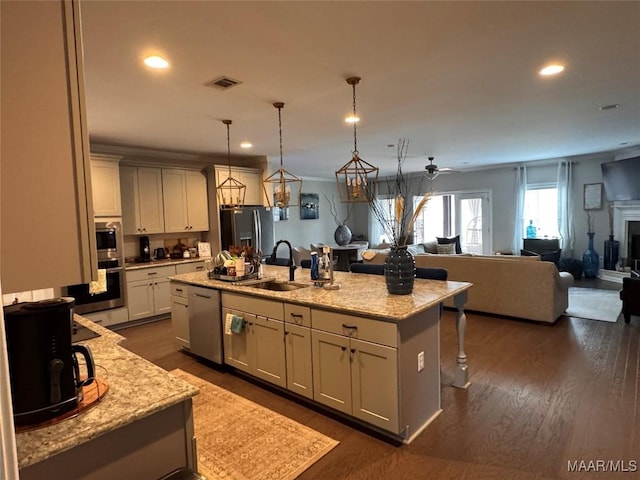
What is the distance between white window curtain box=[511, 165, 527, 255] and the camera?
27.3 feet

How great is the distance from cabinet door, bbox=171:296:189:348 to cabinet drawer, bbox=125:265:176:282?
1.33m

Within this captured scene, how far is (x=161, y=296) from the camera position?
18.2ft

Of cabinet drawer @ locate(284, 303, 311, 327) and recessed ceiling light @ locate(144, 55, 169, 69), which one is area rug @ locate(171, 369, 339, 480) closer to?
cabinet drawer @ locate(284, 303, 311, 327)

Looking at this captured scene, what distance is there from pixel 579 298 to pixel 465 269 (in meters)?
2.27

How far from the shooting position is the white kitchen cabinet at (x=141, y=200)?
538cm

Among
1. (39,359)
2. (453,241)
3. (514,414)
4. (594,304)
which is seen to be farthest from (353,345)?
(453,241)

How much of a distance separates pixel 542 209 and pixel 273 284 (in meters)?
7.11

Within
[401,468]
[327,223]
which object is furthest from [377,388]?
[327,223]

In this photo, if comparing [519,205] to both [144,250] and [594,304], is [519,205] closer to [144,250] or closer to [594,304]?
[594,304]

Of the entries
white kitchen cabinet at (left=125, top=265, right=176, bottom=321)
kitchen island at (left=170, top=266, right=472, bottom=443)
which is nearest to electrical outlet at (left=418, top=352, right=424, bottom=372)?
kitchen island at (left=170, top=266, right=472, bottom=443)

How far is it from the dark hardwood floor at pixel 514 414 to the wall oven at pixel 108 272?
38.9 inches

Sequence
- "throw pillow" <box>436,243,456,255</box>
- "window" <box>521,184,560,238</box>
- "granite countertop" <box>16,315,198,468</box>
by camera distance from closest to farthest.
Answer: "granite countertop" <box>16,315,198,468</box> < "window" <box>521,184,560,238</box> < "throw pillow" <box>436,243,456,255</box>

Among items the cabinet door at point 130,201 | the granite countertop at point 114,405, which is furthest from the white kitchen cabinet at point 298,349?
the cabinet door at point 130,201

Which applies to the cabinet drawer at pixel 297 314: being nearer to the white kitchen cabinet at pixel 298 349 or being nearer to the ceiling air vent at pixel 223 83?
the white kitchen cabinet at pixel 298 349
